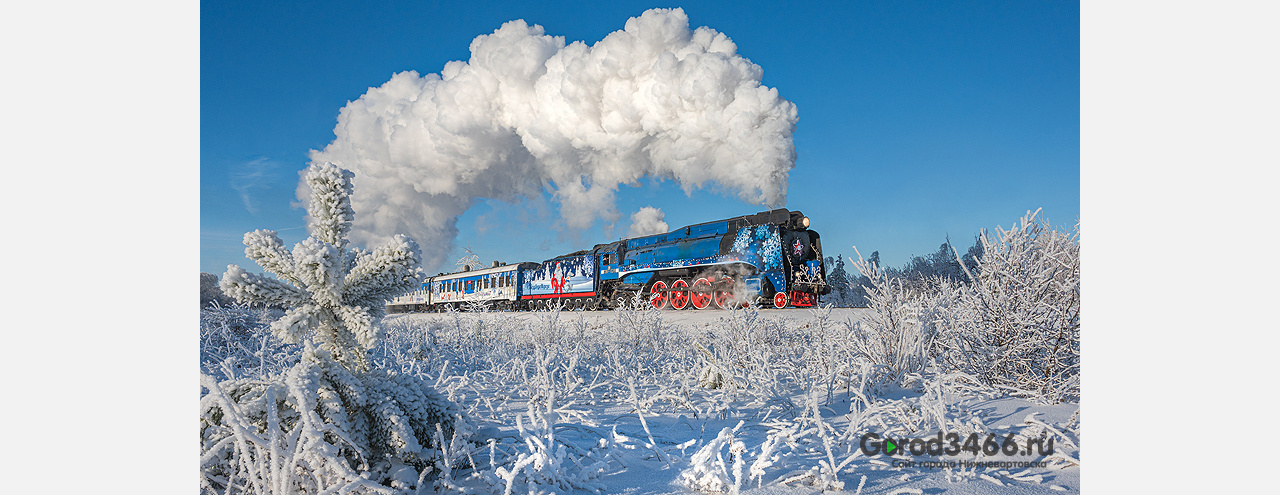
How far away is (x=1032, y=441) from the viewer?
1.90 meters

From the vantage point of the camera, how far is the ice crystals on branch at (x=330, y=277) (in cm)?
156

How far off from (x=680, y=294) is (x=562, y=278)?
19.1ft

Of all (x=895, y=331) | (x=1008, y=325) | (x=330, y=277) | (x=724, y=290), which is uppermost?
(x=330, y=277)

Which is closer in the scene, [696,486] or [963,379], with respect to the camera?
[696,486]

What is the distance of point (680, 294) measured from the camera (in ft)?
47.3

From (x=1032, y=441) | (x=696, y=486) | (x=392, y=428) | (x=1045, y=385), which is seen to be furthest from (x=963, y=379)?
(x=392, y=428)

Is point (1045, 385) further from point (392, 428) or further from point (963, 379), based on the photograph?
point (392, 428)

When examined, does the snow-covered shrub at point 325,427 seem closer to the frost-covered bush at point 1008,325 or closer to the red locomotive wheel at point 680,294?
the frost-covered bush at point 1008,325

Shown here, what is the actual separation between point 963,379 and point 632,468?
2.20 m

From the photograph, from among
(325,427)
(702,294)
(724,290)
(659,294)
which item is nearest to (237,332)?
(325,427)

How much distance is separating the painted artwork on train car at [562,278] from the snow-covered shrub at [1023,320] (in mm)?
14970

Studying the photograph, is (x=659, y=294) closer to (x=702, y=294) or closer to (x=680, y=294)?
(x=680, y=294)

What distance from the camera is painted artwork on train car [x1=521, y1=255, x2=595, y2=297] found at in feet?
58.7

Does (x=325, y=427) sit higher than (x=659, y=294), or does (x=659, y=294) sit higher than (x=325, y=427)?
(x=325, y=427)
